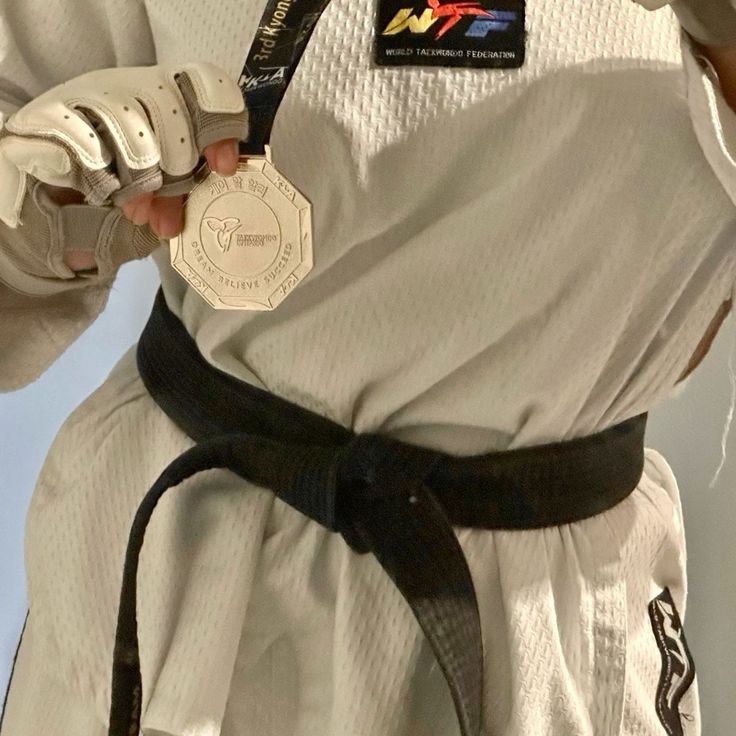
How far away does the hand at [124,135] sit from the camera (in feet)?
1.14

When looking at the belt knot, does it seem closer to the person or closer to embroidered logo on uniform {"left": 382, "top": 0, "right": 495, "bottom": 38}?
the person

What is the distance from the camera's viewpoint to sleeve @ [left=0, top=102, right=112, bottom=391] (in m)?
0.58

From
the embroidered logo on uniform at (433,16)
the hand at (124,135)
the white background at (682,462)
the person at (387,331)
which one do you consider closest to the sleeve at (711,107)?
the person at (387,331)

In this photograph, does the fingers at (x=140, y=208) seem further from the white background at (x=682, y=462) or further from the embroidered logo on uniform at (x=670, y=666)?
the white background at (x=682, y=462)

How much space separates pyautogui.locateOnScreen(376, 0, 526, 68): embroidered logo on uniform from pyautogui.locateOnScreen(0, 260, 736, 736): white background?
57 cm

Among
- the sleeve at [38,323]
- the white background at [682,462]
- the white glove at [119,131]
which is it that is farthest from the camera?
the white background at [682,462]

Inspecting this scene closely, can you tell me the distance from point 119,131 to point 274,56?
3.7 inches

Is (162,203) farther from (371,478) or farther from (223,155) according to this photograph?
(371,478)

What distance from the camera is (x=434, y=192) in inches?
18.1

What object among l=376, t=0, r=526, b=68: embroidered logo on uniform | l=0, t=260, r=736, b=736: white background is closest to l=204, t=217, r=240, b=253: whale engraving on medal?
l=376, t=0, r=526, b=68: embroidered logo on uniform

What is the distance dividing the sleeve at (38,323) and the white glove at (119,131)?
0.19 meters

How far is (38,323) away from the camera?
59 centimetres

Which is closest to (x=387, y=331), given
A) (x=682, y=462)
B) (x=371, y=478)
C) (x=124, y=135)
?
(x=371, y=478)

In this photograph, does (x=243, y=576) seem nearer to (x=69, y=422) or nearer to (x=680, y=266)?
(x=69, y=422)
